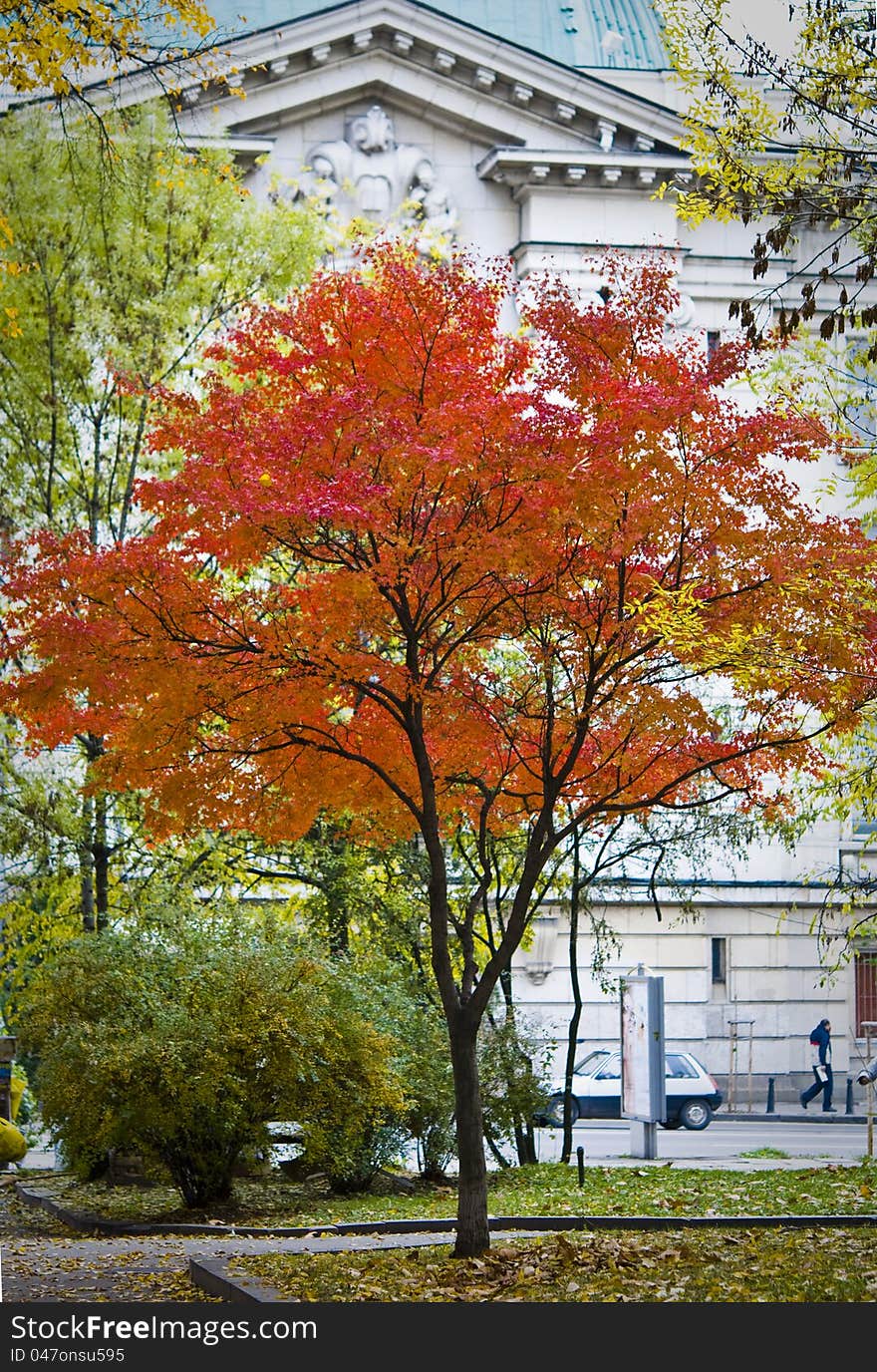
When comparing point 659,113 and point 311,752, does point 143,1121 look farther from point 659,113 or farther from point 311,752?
point 659,113

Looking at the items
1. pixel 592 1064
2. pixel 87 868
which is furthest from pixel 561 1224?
pixel 592 1064

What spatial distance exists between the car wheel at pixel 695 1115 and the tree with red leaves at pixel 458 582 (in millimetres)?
17532

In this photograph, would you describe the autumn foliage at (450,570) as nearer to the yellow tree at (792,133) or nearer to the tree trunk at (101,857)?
the yellow tree at (792,133)

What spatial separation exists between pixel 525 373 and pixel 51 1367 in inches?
385

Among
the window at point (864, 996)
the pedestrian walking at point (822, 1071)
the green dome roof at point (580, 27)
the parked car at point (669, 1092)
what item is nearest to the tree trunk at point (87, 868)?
the parked car at point (669, 1092)

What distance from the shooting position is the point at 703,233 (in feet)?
119

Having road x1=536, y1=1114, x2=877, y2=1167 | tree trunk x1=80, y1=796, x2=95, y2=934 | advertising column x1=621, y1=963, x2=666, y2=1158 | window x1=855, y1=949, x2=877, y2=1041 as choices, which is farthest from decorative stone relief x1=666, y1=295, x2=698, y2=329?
tree trunk x1=80, y1=796, x2=95, y2=934

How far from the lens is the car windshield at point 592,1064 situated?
33.0m

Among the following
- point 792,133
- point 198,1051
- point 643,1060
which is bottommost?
point 643,1060

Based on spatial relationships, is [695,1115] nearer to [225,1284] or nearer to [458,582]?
[458,582]

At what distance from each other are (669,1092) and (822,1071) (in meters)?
4.17

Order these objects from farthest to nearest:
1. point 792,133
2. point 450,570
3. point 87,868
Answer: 1. point 87,868
2. point 450,570
3. point 792,133

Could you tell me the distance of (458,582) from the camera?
14.0 metres

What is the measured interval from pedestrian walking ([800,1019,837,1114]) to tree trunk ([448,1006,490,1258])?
22.2 meters
